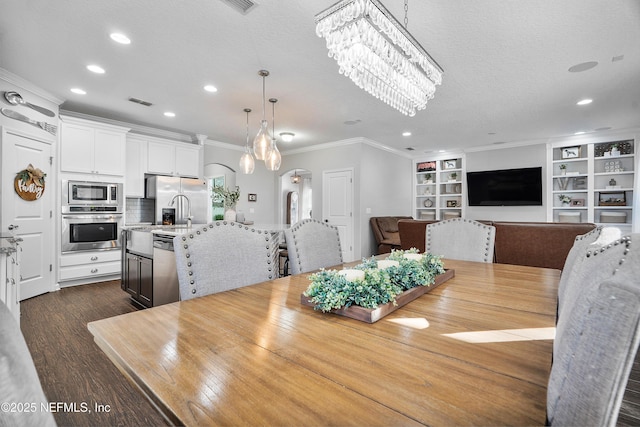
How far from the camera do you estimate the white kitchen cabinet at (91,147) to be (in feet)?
13.7

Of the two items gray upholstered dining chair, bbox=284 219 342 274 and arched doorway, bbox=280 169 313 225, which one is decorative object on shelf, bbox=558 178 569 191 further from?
arched doorway, bbox=280 169 313 225

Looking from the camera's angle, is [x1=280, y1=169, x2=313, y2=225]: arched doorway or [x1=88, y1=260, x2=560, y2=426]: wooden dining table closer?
[x1=88, y1=260, x2=560, y2=426]: wooden dining table

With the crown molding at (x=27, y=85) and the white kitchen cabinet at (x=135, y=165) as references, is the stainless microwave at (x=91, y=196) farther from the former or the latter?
the crown molding at (x=27, y=85)

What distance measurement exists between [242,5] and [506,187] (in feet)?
21.3

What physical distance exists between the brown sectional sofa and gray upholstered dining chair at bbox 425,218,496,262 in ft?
5.07

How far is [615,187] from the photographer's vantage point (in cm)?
577

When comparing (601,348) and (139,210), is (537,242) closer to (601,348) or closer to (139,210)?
(601,348)

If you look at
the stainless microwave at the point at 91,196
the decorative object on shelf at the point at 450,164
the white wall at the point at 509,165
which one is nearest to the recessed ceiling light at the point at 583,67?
the white wall at the point at 509,165

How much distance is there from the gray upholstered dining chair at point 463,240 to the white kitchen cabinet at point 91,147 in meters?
4.64

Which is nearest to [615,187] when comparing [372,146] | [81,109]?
[372,146]

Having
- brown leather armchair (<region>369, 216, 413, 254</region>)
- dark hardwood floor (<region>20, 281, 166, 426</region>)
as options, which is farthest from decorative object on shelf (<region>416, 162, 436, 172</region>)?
dark hardwood floor (<region>20, 281, 166, 426</region>)

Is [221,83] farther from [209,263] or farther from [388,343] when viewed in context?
[388,343]

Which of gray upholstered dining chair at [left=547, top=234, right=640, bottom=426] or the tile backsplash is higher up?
the tile backsplash

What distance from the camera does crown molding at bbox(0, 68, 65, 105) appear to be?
3271 mm
